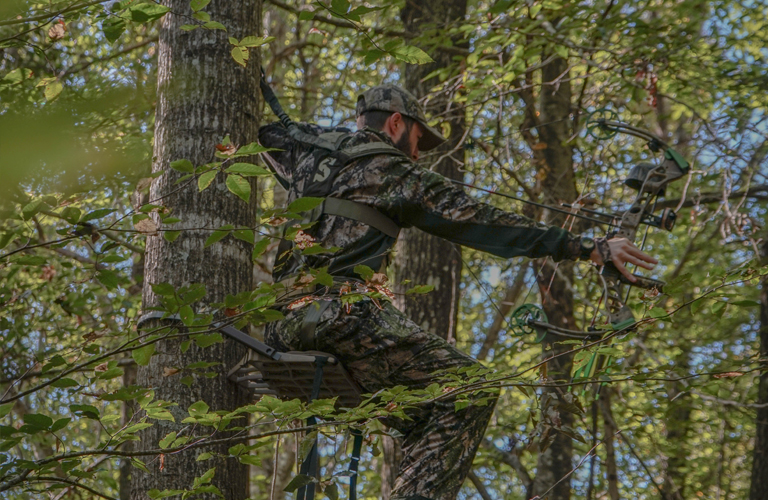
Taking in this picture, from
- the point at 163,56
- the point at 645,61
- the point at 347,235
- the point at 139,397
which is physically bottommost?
the point at 139,397

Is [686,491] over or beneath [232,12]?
beneath

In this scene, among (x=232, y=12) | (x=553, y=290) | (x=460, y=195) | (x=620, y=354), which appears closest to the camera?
(x=620, y=354)

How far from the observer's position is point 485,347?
9.43 meters

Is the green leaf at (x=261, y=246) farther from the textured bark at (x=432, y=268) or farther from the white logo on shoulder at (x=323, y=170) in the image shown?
the textured bark at (x=432, y=268)

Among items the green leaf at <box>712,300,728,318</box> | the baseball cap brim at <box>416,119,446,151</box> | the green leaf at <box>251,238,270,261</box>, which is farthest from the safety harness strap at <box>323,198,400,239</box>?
the green leaf at <box>712,300,728,318</box>

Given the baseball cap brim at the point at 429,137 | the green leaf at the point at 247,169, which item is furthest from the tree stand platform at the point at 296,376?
the baseball cap brim at the point at 429,137

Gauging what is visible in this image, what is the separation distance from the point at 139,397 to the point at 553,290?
5.33m

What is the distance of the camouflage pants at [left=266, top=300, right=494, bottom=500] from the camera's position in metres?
3.23

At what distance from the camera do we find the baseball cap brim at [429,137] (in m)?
4.01

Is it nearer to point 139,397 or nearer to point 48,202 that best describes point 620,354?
point 139,397

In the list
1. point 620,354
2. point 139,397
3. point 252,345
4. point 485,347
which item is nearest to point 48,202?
point 139,397

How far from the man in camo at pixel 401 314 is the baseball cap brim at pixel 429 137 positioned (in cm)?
45

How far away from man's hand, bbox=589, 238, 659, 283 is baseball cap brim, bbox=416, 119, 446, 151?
1071 mm

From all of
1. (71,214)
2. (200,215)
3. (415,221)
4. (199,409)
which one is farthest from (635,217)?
(71,214)
